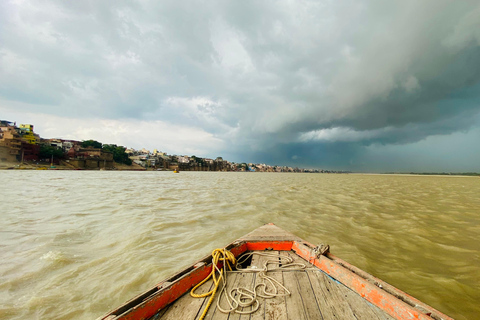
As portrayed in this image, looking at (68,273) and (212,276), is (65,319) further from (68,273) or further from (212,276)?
(212,276)

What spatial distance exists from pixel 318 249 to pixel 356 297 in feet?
2.89

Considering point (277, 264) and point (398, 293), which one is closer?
point (398, 293)

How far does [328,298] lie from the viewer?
2.37 metres

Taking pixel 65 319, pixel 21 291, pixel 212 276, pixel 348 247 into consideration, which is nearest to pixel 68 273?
pixel 21 291

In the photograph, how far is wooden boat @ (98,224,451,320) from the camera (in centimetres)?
202

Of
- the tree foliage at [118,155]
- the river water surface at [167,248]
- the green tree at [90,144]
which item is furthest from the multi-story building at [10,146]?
the river water surface at [167,248]

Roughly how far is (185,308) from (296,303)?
4.28ft

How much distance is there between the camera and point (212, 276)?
8.96ft

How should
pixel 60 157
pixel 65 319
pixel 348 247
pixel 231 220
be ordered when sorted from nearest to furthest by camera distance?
pixel 65 319, pixel 348 247, pixel 231 220, pixel 60 157

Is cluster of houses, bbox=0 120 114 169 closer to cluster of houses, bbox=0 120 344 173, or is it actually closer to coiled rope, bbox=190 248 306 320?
cluster of houses, bbox=0 120 344 173

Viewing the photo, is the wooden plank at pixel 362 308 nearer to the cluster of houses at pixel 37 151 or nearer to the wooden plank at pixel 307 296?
the wooden plank at pixel 307 296

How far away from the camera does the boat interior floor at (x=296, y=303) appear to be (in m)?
2.06

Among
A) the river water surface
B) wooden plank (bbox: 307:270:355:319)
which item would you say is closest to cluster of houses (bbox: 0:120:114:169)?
the river water surface

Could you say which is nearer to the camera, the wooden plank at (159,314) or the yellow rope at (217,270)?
the wooden plank at (159,314)
